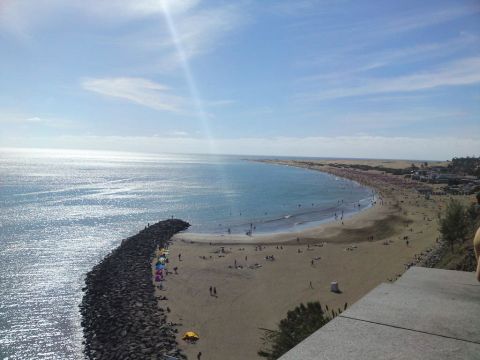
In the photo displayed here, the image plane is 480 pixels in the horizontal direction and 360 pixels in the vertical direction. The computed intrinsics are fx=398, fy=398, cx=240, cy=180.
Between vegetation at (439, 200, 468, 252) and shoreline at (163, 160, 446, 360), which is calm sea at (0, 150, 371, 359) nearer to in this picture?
shoreline at (163, 160, 446, 360)

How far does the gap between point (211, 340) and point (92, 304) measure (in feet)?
29.8

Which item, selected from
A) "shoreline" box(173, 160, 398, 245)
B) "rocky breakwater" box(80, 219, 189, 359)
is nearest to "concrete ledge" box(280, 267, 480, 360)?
"rocky breakwater" box(80, 219, 189, 359)

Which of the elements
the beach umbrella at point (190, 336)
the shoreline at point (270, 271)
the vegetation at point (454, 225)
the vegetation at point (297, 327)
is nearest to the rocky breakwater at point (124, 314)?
the beach umbrella at point (190, 336)

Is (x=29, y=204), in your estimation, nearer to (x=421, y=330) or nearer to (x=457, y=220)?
(x=457, y=220)

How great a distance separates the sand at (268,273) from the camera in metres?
21.2

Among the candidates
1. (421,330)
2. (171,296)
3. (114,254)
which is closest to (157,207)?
(114,254)

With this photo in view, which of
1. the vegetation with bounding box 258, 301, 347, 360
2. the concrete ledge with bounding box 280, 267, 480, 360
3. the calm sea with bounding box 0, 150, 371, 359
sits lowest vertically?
the calm sea with bounding box 0, 150, 371, 359

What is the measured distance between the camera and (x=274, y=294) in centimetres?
2573

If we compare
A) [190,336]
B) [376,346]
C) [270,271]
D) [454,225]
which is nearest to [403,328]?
[376,346]

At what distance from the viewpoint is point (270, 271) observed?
31.2 m

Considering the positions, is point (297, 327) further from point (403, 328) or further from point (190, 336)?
point (190, 336)


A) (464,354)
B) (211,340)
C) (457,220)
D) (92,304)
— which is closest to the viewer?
(464,354)

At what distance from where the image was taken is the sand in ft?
69.7

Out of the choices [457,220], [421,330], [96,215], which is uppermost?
[421,330]
